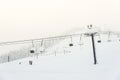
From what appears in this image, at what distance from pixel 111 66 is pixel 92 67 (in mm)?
1364

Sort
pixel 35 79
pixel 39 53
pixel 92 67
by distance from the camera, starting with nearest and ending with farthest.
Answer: pixel 35 79 < pixel 92 67 < pixel 39 53

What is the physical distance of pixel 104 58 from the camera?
20.4 metres

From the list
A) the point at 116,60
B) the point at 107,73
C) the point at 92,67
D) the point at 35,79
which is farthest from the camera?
the point at 116,60

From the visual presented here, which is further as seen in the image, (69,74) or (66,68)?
(66,68)

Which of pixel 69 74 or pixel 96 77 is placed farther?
pixel 69 74

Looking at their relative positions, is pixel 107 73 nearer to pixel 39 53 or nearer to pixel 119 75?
pixel 119 75

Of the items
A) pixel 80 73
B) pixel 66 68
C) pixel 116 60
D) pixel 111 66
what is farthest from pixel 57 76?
pixel 116 60

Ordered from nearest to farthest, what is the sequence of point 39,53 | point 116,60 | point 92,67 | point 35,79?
point 35,79 < point 92,67 < point 116,60 < point 39,53

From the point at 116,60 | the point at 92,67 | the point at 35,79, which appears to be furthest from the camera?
the point at 116,60

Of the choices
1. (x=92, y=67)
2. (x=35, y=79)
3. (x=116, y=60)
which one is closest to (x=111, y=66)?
(x=92, y=67)

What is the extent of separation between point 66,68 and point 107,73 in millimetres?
3490

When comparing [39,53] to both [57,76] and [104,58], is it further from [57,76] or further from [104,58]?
[57,76]

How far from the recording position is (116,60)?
19625 millimetres

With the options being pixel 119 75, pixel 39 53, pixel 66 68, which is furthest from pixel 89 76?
pixel 39 53
